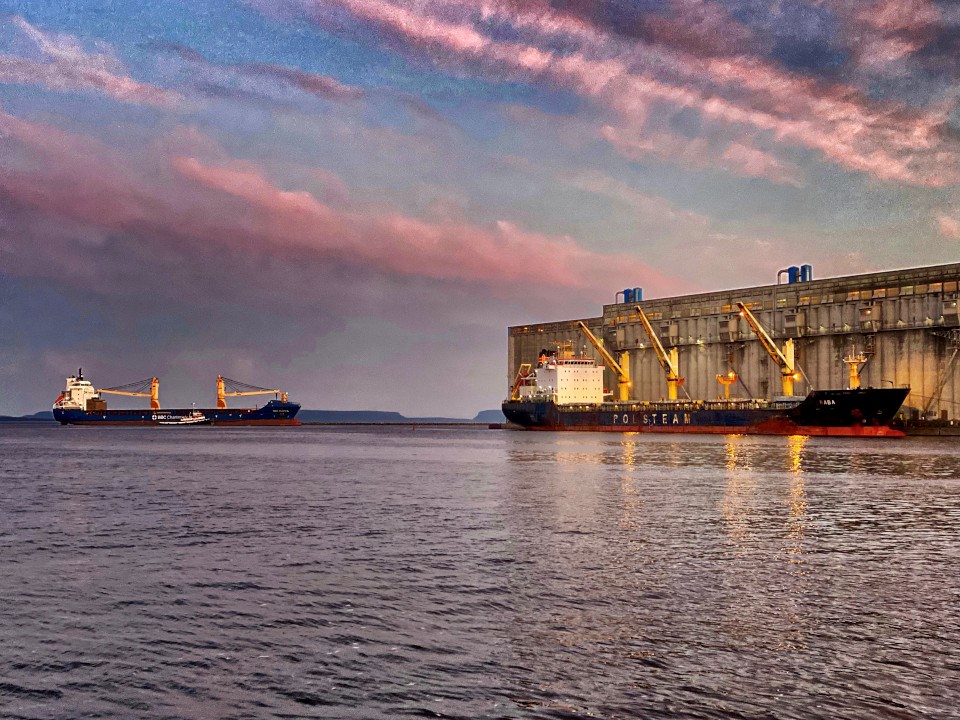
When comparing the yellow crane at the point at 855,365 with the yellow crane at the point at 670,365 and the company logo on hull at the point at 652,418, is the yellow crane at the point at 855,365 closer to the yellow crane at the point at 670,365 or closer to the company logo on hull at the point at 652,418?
the company logo on hull at the point at 652,418

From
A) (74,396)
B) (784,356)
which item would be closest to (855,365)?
(784,356)

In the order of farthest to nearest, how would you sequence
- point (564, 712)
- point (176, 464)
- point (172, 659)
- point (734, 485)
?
1. point (176, 464)
2. point (734, 485)
3. point (172, 659)
4. point (564, 712)

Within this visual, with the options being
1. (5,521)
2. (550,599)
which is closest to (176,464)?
(5,521)

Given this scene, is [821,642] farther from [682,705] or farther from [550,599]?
[550,599]

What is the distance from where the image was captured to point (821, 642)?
34.4 feet

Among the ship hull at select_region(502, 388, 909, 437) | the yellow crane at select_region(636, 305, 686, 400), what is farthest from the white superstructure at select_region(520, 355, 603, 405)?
the yellow crane at select_region(636, 305, 686, 400)

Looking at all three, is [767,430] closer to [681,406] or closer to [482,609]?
[681,406]

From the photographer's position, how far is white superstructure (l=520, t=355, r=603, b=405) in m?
130

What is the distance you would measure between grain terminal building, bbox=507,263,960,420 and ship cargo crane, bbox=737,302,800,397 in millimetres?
3033

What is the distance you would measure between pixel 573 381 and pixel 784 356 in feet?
111

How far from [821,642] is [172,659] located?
8035 mm

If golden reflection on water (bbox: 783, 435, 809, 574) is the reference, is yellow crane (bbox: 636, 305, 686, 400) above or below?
above

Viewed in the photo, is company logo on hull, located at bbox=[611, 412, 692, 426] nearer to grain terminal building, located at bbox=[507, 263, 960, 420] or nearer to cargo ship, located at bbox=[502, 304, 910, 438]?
cargo ship, located at bbox=[502, 304, 910, 438]

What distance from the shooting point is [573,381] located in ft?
428
